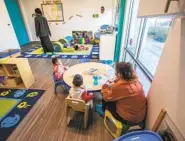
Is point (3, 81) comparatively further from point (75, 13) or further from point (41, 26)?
point (75, 13)

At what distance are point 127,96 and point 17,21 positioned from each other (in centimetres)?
624

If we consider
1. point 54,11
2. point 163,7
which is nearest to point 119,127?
point 163,7

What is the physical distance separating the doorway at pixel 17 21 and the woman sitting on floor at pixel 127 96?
584 cm

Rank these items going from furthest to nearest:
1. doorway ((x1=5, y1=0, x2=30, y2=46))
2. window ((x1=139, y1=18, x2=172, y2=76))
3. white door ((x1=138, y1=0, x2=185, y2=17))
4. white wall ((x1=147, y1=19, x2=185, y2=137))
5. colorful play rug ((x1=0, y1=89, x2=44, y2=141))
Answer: doorway ((x1=5, y1=0, x2=30, y2=46))
window ((x1=139, y1=18, x2=172, y2=76))
colorful play rug ((x1=0, y1=89, x2=44, y2=141))
white wall ((x1=147, y1=19, x2=185, y2=137))
white door ((x1=138, y1=0, x2=185, y2=17))

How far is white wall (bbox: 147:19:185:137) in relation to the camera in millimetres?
781

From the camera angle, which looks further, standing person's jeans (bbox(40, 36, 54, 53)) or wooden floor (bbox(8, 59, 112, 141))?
standing person's jeans (bbox(40, 36, 54, 53))

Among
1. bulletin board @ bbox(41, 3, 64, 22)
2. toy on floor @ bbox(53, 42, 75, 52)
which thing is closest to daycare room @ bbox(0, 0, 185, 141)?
toy on floor @ bbox(53, 42, 75, 52)

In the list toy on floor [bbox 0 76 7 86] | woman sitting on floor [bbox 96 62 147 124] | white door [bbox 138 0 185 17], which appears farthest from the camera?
toy on floor [bbox 0 76 7 86]

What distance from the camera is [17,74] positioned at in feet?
7.70

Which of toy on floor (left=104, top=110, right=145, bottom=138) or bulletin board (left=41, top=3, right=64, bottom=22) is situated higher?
bulletin board (left=41, top=3, right=64, bottom=22)

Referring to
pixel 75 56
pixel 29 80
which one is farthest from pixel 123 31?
pixel 29 80

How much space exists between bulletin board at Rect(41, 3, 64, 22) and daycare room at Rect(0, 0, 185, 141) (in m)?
2.00

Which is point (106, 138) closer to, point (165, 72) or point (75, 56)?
point (165, 72)

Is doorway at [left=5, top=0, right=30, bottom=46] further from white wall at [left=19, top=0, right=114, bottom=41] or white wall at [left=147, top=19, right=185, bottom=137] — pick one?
white wall at [left=147, top=19, right=185, bottom=137]
